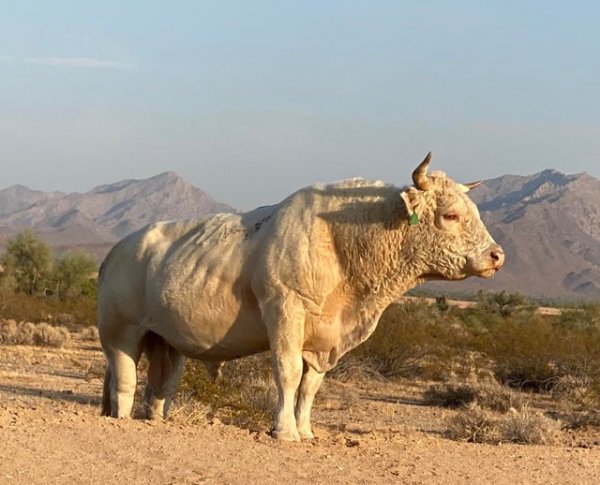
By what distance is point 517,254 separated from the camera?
525ft

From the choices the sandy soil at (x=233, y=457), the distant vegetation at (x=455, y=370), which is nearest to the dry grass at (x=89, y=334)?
the distant vegetation at (x=455, y=370)

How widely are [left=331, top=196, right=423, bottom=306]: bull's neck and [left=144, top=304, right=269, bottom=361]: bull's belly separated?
0.97m

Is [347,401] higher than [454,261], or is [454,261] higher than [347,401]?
[454,261]

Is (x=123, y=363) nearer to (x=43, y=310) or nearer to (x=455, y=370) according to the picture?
(x=455, y=370)

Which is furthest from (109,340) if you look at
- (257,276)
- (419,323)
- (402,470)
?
(419,323)

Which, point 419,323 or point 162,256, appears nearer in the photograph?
point 162,256

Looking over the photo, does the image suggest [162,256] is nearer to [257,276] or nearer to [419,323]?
[257,276]

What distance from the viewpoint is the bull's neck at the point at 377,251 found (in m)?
9.16

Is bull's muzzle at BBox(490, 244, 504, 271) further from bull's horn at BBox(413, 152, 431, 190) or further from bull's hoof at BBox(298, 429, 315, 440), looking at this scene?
bull's hoof at BBox(298, 429, 315, 440)

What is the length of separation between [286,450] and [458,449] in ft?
5.78

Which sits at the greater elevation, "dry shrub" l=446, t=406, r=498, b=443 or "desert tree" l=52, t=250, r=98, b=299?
"dry shrub" l=446, t=406, r=498, b=443

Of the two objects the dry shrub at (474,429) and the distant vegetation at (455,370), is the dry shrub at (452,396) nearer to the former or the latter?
the distant vegetation at (455,370)

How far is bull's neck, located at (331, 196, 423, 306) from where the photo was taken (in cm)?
916

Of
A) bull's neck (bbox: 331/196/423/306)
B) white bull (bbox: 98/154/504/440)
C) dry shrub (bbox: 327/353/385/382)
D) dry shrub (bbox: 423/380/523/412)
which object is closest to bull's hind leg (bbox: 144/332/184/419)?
white bull (bbox: 98/154/504/440)
